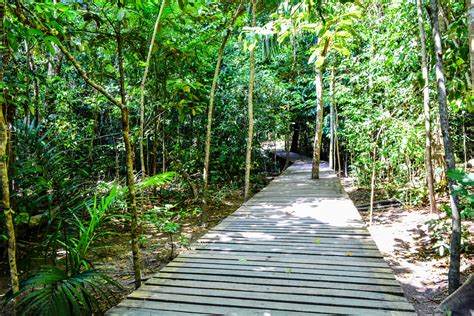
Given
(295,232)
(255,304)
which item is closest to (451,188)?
(295,232)

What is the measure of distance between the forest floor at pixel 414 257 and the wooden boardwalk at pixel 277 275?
1042mm

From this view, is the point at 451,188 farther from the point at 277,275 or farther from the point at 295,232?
the point at 277,275

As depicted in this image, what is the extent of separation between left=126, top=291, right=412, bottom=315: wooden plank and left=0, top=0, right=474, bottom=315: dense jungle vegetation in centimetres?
42

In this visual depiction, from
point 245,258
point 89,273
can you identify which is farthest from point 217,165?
point 89,273

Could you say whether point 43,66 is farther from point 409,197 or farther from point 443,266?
point 409,197

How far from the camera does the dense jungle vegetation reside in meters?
2.53

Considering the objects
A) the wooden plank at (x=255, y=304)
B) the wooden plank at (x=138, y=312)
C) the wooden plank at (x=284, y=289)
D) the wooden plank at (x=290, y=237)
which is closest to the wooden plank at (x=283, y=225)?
the wooden plank at (x=290, y=237)

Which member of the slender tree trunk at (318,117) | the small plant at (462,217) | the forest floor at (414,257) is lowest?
the forest floor at (414,257)

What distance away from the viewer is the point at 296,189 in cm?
693

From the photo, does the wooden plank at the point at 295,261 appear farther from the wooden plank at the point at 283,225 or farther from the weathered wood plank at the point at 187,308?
the wooden plank at the point at 283,225

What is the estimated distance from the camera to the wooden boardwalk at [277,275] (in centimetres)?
204

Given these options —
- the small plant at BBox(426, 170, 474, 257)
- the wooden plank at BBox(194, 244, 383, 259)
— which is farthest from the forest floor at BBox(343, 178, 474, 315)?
the wooden plank at BBox(194, 244, 383, 259)

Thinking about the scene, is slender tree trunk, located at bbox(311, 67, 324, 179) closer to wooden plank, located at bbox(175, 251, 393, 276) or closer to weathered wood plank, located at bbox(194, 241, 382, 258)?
weathered wood plank, located at bbox(194, 241, 382, 258)

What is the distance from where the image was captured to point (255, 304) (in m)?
2.08
